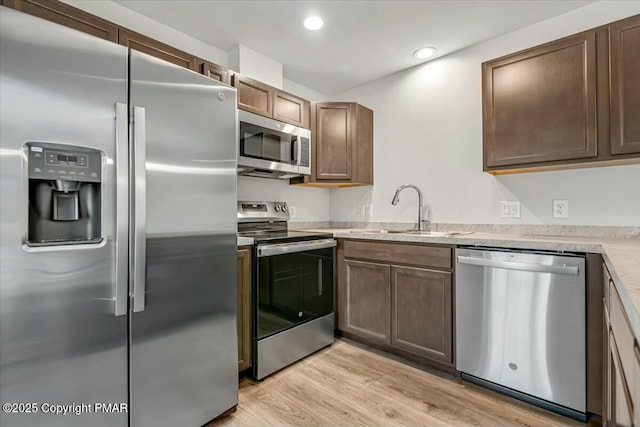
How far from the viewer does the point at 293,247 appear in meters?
2.18

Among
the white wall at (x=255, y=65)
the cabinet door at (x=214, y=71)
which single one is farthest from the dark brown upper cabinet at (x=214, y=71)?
the white wall at (x=255, y=65)

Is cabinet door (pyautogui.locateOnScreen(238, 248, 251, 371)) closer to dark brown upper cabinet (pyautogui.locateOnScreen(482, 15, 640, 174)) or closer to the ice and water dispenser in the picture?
the ice and water dispenser

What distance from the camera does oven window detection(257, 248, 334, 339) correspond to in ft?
6.58

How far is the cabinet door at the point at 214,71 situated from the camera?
2082 millimetres

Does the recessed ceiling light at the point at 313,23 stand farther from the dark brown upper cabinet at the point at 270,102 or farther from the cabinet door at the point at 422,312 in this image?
the cabinet door at the point at 422,312

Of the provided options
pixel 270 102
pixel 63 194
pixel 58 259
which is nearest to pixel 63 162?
pixel 63 194

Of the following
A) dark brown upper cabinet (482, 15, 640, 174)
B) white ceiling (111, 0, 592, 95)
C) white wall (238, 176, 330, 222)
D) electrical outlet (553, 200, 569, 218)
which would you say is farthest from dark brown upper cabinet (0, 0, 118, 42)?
electrical outlet (553, 200, 569, 218)

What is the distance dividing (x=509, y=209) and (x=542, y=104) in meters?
0.77

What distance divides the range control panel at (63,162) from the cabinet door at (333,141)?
1.90 m

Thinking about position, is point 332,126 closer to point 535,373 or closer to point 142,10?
→ point 142,10

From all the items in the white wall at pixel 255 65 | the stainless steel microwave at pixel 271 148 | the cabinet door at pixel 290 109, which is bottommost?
the stainless steel microwave at pixel 271 148

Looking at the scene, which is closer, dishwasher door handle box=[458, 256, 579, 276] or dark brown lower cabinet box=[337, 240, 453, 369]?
dishwasher door handle box=[458, 256, 579, 276]

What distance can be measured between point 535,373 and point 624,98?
156 cm

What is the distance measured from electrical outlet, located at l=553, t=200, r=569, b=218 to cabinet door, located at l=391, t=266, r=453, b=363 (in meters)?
0.90
